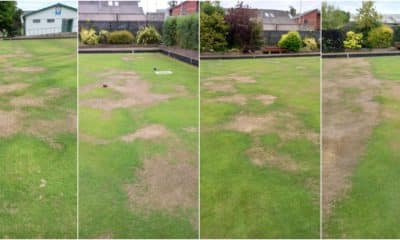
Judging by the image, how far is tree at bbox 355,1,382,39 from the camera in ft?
14.6

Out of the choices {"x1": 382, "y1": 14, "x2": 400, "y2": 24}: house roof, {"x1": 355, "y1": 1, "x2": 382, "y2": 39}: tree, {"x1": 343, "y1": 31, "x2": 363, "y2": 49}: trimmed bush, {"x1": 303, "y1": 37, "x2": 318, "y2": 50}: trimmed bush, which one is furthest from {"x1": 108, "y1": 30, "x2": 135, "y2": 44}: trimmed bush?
{"x1": 382, "y1": 14, "x2": 400, "y2": 24}: house roof

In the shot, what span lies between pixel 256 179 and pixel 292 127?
24.3 inches

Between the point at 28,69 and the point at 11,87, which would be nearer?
the point at 11,87

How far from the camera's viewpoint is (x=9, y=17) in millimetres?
4352

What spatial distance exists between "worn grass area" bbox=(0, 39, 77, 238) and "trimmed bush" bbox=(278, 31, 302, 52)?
80.4 inches

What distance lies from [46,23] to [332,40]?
9.25 ft

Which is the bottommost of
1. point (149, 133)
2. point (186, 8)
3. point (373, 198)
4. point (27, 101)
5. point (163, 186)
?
point (373, 198)

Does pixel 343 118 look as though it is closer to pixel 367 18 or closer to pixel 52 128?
pixel 367 18

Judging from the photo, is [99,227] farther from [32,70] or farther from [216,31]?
[216,31]

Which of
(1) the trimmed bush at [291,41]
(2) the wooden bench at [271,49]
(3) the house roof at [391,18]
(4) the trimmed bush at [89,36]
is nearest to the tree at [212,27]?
(2) the wooden bench at [271,49]

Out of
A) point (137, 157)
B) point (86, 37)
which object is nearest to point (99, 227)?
point (137, 157)

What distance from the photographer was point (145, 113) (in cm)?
435

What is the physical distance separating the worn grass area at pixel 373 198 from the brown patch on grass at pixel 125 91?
1.96 m

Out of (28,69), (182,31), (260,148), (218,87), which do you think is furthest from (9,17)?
(260,148)
